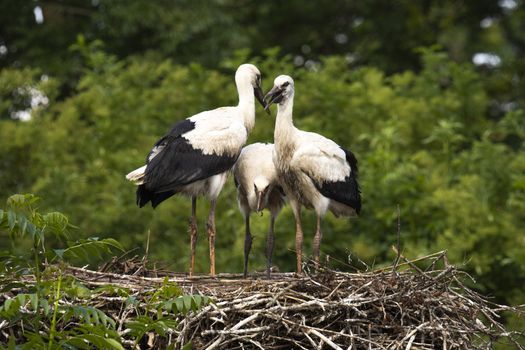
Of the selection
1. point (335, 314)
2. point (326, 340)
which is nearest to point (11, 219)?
point (326, 340)

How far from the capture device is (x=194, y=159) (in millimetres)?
12320

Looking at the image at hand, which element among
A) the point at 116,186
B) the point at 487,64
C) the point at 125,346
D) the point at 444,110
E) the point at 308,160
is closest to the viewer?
the point at 125,346

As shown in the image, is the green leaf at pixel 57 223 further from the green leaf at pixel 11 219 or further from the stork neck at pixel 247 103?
the stork neck at pixel 247 103

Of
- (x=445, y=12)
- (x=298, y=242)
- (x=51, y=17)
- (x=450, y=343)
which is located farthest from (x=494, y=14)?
(x=450, y=343)

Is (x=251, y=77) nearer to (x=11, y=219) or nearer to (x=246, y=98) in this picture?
(x=246, y=98)

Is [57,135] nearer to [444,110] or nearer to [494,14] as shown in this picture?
[444,110]

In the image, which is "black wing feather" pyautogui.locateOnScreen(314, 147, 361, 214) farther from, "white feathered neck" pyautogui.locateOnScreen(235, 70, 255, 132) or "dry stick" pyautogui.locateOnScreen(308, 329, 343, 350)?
"dry stick" pyautogui.locateOnScreen(308, 329, 343, 350)

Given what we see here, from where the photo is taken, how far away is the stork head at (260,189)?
11906 millimetres

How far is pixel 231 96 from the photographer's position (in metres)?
19.9

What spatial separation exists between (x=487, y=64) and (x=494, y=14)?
144 cm

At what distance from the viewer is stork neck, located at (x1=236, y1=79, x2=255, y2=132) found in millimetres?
12680

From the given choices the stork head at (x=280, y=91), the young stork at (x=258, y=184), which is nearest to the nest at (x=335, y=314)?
the young stork at (x=258, y=184)

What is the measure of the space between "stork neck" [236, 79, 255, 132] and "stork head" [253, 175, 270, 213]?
0.78m

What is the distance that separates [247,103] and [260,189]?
1.09 meters
